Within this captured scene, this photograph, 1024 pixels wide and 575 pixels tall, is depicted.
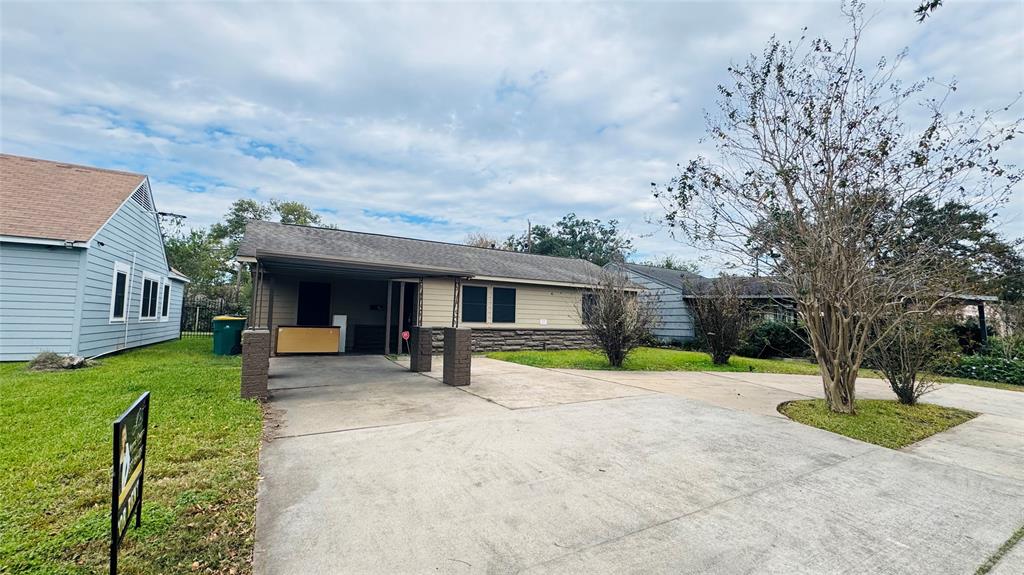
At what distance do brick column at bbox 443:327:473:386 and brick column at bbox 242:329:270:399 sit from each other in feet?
9.30

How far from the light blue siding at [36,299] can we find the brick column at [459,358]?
7905 millimetres

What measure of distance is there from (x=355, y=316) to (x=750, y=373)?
11288 millimetres

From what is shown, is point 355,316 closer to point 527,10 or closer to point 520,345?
point 520,345

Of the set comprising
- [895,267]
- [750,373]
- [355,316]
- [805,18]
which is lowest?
[750,373]

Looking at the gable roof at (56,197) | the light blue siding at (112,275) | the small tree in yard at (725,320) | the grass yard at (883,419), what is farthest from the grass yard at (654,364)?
the gable roof at (56,197)

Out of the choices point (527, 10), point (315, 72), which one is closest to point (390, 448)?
point (527, 10)

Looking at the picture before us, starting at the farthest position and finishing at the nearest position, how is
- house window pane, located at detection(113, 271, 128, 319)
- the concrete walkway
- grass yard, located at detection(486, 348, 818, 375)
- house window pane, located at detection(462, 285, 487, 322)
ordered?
1. house window pane, located at detection(462, 285, 487, 322)
2. grass yard, located at detection(486, 348, 818, 375)
3. house window pane, located at detection(113, 271, 128, 319)
4. the concrete walkway

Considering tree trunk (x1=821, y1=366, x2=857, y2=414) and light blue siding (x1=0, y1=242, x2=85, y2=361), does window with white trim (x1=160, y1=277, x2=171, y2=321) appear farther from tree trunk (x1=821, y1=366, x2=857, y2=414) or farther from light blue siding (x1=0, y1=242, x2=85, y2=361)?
tree trunk (x1=821, y1=366, x2=857, y2=414)

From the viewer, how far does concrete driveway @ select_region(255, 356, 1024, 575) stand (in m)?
2.39

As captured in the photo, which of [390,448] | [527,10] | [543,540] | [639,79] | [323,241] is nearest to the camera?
[543,540]

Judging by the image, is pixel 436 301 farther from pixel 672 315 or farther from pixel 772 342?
pixel 772 342

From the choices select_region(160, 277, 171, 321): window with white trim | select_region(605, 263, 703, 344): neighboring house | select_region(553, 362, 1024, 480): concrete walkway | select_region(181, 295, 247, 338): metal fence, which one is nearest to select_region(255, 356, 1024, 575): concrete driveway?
select_region(553, 362, 1024, 480): concrete walkway

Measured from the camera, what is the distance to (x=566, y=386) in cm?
774

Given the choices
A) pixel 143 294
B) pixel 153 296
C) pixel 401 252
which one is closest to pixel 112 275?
pixel 143 294
